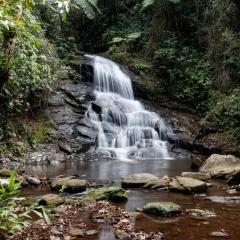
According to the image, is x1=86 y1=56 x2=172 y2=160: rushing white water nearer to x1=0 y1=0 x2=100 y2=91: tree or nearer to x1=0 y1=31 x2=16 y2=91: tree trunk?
x1=0 y1=0 x2=100 y2=91: tree

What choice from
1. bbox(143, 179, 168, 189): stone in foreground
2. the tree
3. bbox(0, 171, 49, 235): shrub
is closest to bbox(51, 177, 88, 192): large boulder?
bbox(143, 179, 168, 189): stone in foreground

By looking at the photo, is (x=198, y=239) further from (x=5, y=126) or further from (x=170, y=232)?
(x=5, y=126)

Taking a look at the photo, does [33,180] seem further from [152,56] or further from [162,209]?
[152,56]

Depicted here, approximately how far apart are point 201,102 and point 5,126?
8424 millimetres

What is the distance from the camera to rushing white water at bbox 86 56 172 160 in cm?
1398

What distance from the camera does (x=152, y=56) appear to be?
19000 mm

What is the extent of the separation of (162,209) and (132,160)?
663cm

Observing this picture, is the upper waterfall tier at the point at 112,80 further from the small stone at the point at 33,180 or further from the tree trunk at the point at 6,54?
the tree trunk at the point at 6,54

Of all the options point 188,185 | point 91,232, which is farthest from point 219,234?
point 188,185

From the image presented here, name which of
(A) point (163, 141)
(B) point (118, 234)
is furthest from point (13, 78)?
(B) point (118, 234)

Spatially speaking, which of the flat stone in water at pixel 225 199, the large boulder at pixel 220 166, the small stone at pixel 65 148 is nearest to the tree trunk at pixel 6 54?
the flat stone in water at pixel 225 199

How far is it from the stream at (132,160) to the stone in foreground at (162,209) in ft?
0.59

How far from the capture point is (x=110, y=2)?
24.3 metres

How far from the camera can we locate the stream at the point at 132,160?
19.0ft
